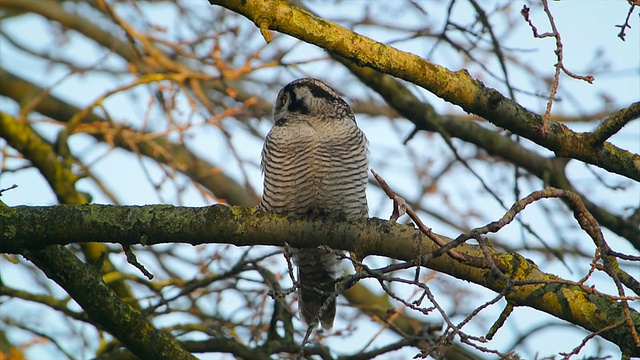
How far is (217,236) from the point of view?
12.0ft

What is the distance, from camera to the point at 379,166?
9.41 meters

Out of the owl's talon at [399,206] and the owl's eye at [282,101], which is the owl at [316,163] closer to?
the owl's eye at [282,101]

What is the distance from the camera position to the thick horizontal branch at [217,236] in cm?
353

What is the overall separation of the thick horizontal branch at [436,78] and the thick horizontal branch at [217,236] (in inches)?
28.4

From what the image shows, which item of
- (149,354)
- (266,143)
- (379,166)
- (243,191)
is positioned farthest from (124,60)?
(149,354)

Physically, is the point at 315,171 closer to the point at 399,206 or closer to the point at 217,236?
the point at 217,236

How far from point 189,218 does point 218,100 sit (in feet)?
16.9

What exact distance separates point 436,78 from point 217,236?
52.6 inches

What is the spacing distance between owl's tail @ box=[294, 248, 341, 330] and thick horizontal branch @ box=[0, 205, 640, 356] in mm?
1803

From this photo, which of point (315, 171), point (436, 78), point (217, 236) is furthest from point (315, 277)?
point (436, 78)

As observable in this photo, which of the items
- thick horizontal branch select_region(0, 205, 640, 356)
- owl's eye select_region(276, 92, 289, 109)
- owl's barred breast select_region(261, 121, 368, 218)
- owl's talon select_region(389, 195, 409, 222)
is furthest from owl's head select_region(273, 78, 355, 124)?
owl's talon select_region(389, 195, 409, 222)

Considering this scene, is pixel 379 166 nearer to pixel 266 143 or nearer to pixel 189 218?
pixel 266 143

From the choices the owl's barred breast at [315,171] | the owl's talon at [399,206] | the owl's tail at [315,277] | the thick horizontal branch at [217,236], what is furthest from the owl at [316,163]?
the owl's talon at [399,206]

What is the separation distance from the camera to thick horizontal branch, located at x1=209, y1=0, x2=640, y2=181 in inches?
135
